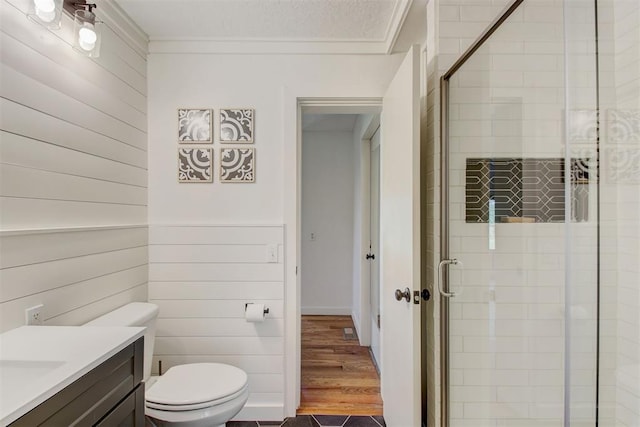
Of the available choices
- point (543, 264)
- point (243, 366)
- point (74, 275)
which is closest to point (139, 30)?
point (74, 275)

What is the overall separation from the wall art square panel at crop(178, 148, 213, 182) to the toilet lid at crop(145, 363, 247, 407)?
1.07 m

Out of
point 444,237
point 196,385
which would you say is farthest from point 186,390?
point 444,237

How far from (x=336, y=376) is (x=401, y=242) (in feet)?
4.64

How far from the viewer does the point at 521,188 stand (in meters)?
1.29

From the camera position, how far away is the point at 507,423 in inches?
54.1

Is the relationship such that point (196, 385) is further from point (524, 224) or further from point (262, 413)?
point (524, 224)

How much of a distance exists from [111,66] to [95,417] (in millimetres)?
1578

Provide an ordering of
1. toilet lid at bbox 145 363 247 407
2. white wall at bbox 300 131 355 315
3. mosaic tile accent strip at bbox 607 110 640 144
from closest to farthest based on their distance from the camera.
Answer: mosaic tile accent strip at bbox 607 110 640 144, toilet lid at bbox 145 363 247 407, white wall at bbox 300 131 355 315

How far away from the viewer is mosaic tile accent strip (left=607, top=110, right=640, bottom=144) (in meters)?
1.08

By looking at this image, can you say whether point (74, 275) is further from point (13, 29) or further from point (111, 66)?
point (111, 66)

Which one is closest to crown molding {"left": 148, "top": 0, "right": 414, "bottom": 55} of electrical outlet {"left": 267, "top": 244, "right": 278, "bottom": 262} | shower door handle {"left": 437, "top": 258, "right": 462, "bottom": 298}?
electrical outlet {"left": 267, "top": 244, "right": 278, "bottom": 262}

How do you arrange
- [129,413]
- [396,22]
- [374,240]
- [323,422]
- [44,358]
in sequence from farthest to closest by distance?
[374,240] < [323,422] < [396,22] < [129,413] < [44,358]

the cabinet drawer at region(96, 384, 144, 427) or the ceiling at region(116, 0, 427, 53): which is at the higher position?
the ceiling at region(116, 0, 427, 53)

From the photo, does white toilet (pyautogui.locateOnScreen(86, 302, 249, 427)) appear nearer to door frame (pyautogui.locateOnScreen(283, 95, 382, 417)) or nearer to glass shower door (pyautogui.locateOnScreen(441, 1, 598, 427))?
door frame (pyautogui.locateOnScreen(283, 95, 382, 417))
